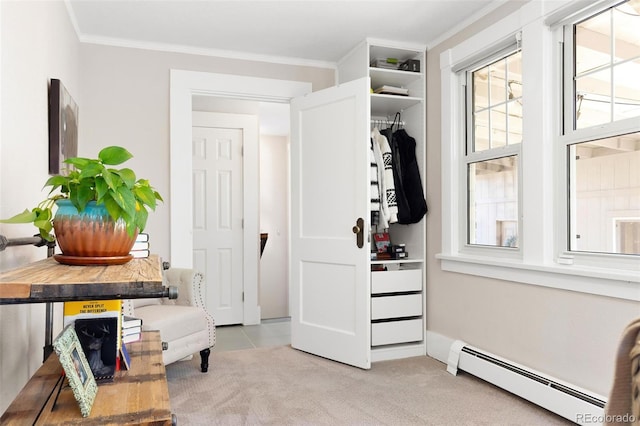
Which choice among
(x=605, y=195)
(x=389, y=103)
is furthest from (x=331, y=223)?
(x=605, y=195)

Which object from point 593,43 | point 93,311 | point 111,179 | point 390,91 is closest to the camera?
point 111,179

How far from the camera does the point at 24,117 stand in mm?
1742

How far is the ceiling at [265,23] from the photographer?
291 cm

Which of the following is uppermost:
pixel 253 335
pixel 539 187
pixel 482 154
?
pixel 482 154

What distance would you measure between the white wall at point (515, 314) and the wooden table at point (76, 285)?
2.03 m

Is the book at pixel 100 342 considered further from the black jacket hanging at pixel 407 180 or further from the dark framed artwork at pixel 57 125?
the black jacket hanging at pixel 407 180

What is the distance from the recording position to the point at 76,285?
937 millimetres

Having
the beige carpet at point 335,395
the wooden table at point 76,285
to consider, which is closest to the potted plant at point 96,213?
the wooden table at point 76,285

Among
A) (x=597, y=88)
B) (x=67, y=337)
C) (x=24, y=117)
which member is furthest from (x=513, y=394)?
(x=24, y=117)

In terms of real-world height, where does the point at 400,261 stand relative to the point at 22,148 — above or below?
below

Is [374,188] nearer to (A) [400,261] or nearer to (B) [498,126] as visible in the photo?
(A) [400,261]

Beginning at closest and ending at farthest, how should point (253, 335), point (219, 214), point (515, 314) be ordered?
point (515, 314)
point (253, 335)
point (219, 214)

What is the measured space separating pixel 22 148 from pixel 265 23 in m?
1.90

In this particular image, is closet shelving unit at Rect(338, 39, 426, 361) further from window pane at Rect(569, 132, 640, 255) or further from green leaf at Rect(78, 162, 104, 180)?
green leaf at Rect(78, 162, 104, 180)
